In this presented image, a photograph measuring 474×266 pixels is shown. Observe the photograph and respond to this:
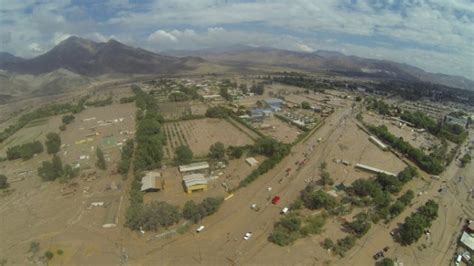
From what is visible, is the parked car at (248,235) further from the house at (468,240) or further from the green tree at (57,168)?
the green tree at (57,168)

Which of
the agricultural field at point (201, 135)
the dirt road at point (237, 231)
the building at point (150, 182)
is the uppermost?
the agricultural field at point (201, 135)

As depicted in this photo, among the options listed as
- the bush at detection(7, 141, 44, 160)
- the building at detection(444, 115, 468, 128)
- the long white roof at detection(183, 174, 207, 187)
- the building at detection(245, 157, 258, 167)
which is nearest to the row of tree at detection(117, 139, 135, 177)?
the long white roof at detection(183, 174, 207, 187)

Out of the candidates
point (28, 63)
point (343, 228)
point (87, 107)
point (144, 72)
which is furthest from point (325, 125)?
point (28, 63)

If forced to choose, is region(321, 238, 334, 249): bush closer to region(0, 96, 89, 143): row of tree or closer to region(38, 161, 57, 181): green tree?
region(38, 161, 57, 181): green tree

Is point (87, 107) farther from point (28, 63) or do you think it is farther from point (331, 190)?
point (28, 63)

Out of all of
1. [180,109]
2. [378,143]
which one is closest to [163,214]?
[378,143]

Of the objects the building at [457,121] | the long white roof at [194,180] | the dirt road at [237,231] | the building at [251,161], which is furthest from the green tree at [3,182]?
the building at [457,121]
